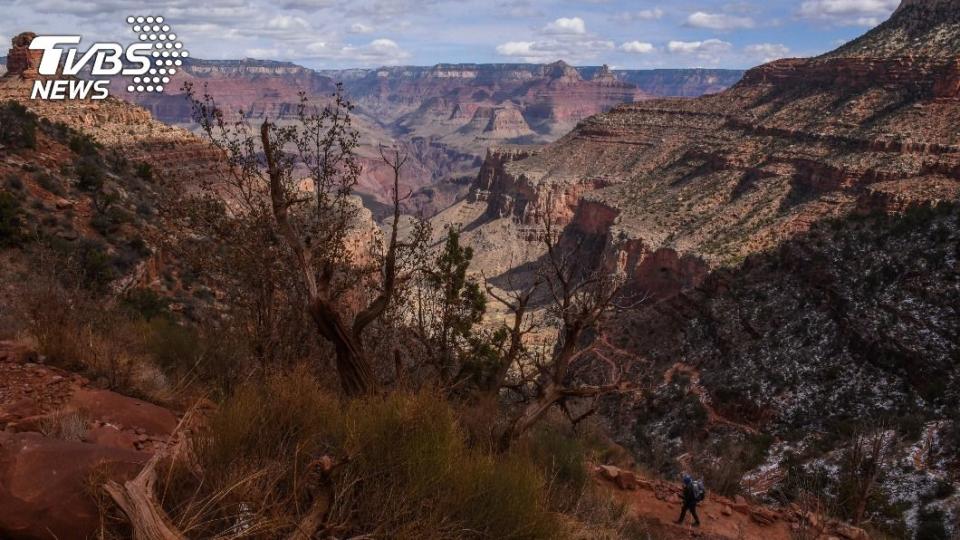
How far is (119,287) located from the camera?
19562mm

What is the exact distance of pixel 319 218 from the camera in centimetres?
1138

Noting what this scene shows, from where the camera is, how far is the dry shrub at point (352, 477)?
4.07 meters

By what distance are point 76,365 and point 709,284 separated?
33.1 metres

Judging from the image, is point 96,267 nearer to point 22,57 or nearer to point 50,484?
point 50,484

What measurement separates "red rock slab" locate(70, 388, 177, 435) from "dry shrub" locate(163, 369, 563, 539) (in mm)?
1975

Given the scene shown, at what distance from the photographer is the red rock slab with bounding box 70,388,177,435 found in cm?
638

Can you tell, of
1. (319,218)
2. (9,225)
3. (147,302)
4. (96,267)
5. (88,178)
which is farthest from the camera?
(88,178)

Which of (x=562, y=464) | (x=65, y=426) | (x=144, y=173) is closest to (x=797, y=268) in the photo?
(x=562, y=464)

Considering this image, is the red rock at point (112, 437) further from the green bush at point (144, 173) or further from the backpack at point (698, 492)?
the green bush at point (144, 173)

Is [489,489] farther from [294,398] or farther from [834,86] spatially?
[834,86]

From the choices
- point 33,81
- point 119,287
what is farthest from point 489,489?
point 33,81

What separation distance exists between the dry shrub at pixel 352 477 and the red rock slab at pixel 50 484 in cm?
50

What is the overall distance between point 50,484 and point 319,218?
765 centimetres

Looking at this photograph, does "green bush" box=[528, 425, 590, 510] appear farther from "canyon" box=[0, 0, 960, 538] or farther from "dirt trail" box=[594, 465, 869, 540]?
"canyon" box=[0, 0, 960, 538]
